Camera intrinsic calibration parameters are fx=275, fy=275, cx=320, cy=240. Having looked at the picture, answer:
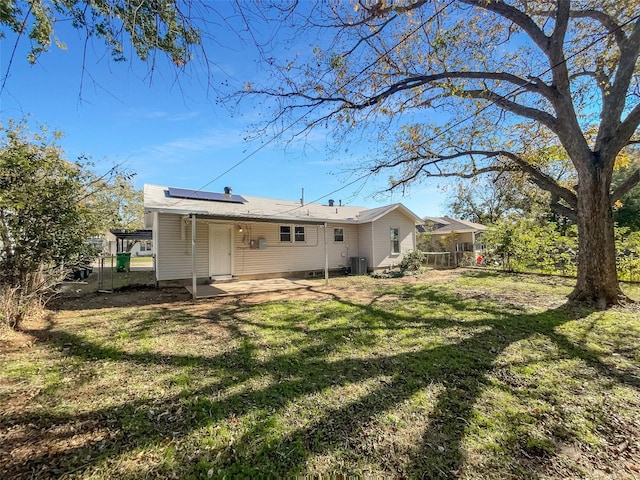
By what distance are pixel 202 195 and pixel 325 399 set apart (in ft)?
34.5

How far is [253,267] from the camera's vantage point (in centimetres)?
1130

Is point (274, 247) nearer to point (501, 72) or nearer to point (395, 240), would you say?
point (395, 240)

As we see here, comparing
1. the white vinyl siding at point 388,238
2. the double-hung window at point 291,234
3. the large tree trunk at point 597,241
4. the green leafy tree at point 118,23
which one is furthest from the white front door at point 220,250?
the large tree trunk at point 597,241

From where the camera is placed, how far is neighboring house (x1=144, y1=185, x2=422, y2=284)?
372 inches

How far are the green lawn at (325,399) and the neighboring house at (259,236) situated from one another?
4.00 meters

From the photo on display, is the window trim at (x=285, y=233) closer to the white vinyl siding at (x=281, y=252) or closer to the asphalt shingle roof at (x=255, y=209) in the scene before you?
the white vinyl siding at (x=281, y=252)

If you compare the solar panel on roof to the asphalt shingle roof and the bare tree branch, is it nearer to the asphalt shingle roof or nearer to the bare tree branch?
the asphalt shingle roof

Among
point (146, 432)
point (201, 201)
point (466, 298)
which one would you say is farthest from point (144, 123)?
point (466, 298)

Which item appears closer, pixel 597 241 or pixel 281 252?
pixel 597 241

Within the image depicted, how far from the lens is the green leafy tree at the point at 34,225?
459cm

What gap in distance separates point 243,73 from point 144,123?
5297mm

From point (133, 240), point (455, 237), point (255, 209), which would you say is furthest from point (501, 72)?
point (133, 240)

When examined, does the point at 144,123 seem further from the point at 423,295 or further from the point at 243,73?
the point at 423,295

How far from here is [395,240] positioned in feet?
49.5
